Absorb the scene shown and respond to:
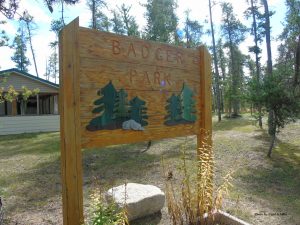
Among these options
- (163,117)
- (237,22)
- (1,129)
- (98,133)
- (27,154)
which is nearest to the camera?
(98,133)

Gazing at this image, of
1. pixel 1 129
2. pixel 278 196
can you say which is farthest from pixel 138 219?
pixel 1 129

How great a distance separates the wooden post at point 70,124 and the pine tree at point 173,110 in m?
1.26

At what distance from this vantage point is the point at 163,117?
11.0ft

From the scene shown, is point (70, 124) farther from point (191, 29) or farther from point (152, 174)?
point (191, 29)

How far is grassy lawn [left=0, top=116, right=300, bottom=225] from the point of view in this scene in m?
4.38

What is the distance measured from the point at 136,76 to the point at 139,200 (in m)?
1.86

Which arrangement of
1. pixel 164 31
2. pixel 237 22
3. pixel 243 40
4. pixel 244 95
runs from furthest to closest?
pixel 243 40, pixel 237 22, pixel 164 31, pixel 244 95

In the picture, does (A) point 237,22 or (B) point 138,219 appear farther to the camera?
(A) point 237,22

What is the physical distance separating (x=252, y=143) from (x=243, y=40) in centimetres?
1903

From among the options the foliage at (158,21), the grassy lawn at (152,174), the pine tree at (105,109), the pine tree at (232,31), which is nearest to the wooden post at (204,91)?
the grassy lawn at (152,174)

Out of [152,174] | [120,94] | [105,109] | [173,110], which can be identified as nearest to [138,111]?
[120,94]

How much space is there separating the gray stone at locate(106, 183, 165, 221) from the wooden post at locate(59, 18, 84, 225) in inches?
52.5

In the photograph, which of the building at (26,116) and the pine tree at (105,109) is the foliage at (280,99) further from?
the building at (26,116)

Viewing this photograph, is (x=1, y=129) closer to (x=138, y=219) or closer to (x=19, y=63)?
(x=138, y=219)
